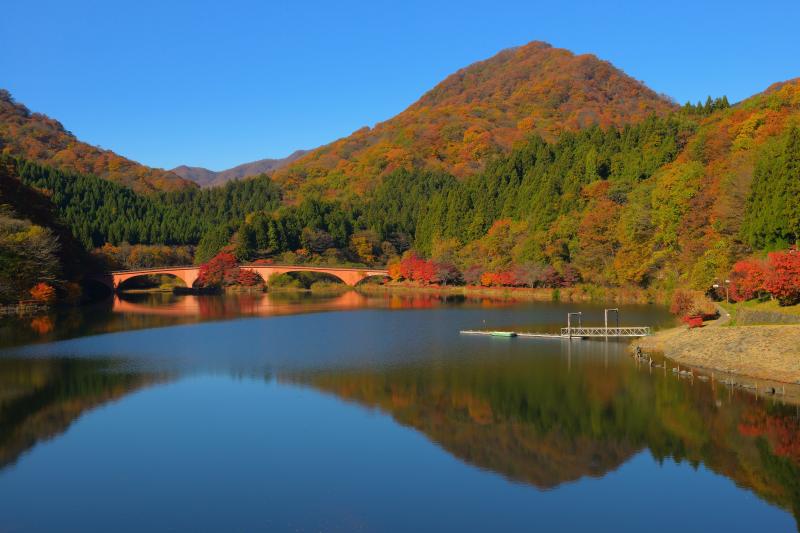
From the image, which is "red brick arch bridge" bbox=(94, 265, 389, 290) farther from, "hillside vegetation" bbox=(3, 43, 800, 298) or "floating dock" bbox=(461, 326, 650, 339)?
"floating dock" bbox=(461, 326, 650, 339)

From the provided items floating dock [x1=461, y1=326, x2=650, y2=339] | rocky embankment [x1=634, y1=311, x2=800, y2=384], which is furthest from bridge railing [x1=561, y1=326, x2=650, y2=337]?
rocky embankment [x1=634, y1=311, x2=800, y2=384]

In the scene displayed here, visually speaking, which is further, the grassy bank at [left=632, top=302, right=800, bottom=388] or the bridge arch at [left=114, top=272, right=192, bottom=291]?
the bridge arch at [left=114, top=272, right=192, bottom=291]

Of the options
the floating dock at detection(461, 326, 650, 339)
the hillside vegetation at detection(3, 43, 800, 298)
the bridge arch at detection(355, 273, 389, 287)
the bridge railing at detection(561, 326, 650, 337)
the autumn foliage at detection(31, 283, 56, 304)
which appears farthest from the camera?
the bridge arch at detection(355, 273, 389, 287)

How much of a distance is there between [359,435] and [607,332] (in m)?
23.2

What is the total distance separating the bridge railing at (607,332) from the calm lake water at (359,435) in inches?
85.6

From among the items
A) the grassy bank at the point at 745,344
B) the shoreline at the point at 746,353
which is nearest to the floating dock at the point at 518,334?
the grassy bank at the point at 745,344

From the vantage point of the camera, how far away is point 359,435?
79.7ft

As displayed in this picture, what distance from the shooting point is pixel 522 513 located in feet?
59.0

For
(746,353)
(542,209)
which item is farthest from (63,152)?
(746,353)

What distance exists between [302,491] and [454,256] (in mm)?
73549

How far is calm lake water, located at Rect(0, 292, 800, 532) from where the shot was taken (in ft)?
59.0

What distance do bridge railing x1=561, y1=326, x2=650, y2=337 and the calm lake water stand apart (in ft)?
7.13

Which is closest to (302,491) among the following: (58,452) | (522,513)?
(522,513)

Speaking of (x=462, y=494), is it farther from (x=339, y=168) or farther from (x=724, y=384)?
(x=339, y=168)
